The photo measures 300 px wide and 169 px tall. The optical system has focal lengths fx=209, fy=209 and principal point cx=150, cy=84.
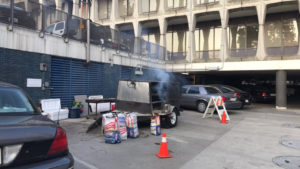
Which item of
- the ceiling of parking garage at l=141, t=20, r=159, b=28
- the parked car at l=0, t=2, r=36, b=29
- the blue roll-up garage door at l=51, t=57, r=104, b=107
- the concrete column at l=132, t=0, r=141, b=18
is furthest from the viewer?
the ceiling of parking garage at l=141, t=20, r=159, b=28

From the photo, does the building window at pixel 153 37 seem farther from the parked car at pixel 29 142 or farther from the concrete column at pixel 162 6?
the parked car at pixel 29 142

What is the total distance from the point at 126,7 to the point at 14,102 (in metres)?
21.3

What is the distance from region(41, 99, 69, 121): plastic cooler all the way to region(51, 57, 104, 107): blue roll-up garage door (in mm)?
376

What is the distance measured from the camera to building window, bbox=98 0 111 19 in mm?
23659

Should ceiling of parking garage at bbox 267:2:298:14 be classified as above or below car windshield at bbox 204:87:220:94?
above

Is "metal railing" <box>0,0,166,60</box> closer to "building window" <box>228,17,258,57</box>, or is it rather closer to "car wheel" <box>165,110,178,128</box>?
"car wheel" <box>165,110,178,128</box>

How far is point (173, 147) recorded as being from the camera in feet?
18.3

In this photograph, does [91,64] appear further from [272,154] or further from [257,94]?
[257,94]

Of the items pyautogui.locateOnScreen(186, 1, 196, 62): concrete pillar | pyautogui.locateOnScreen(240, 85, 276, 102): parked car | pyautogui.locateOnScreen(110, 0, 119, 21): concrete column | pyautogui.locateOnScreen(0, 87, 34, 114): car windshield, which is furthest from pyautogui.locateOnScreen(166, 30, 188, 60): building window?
pyautogui.locateOnScreen(0, 87, 34, 114): car windshield

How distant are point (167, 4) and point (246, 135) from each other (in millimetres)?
16252

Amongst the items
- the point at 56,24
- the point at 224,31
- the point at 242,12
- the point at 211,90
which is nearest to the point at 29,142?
the point at 56,24

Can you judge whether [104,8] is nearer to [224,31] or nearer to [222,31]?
[222,31]

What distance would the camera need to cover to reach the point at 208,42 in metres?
20.3

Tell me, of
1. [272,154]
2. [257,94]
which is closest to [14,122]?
[272,154]
